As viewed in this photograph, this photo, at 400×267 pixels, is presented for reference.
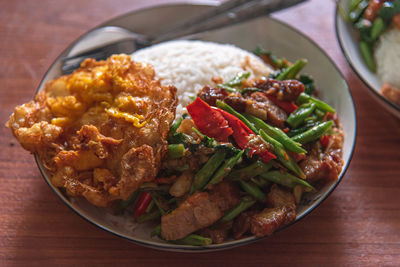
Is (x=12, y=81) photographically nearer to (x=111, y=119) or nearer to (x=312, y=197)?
(x=111, y=119)

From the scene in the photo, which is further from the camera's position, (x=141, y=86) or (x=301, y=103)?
(x=301, y=103)

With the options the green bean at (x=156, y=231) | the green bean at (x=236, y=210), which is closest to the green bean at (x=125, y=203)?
the green bean at (x=156, y=231)

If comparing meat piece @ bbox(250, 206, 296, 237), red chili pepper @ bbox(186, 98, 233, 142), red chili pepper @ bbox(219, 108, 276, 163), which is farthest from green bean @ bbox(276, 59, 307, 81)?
meat piece @ bbox(250, 206, 296, 237)

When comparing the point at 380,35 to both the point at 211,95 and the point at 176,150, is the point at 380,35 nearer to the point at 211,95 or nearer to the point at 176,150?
the point at 211,95

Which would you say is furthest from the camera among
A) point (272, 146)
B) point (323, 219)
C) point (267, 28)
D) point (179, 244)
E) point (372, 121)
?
point (267, 28)

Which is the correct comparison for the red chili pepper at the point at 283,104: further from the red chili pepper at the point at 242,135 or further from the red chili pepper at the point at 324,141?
the red chili pepper at the point at 242,135

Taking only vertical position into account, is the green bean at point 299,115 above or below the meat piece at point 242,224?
above

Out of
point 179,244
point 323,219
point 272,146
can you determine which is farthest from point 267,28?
point 179,244

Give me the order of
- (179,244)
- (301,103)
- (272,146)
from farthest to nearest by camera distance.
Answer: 1. (301,103)
2. (272,146)
3. (179,244)
